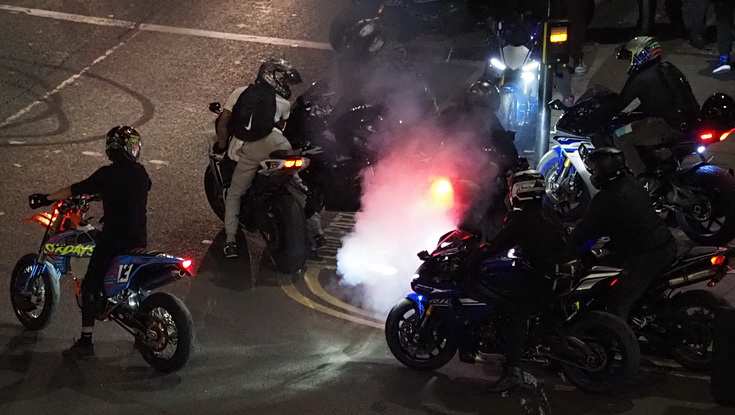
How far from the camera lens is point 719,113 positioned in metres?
9.45

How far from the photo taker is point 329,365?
25.0ft

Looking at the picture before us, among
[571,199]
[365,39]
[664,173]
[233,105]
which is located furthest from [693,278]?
[365,39]

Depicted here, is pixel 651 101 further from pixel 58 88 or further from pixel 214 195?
pixel 58 88

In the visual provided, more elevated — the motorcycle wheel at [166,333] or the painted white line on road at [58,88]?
the painted white line on road at [58,88]

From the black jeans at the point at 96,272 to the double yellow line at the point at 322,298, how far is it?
1926 mm

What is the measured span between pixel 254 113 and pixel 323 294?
186cm

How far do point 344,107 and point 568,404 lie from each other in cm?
492

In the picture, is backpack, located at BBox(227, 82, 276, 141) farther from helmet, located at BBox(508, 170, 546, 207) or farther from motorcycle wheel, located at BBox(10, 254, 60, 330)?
helmet, located at BBox(508, 170, 546, 207)

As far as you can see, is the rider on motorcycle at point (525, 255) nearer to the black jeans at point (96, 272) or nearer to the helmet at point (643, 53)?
the black jeans at point (96, 272)

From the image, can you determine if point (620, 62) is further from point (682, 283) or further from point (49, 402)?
point (49, 402)

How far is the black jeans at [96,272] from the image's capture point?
752 centimetres

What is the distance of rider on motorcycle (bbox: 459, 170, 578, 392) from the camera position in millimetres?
6859

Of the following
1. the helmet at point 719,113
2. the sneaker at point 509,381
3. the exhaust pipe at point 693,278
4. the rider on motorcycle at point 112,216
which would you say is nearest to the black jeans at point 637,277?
the exhaust pipe at point 693,278

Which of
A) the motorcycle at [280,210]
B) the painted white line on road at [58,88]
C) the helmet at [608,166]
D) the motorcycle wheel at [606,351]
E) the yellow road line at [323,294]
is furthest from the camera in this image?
the painted white line on road at [58,88]
